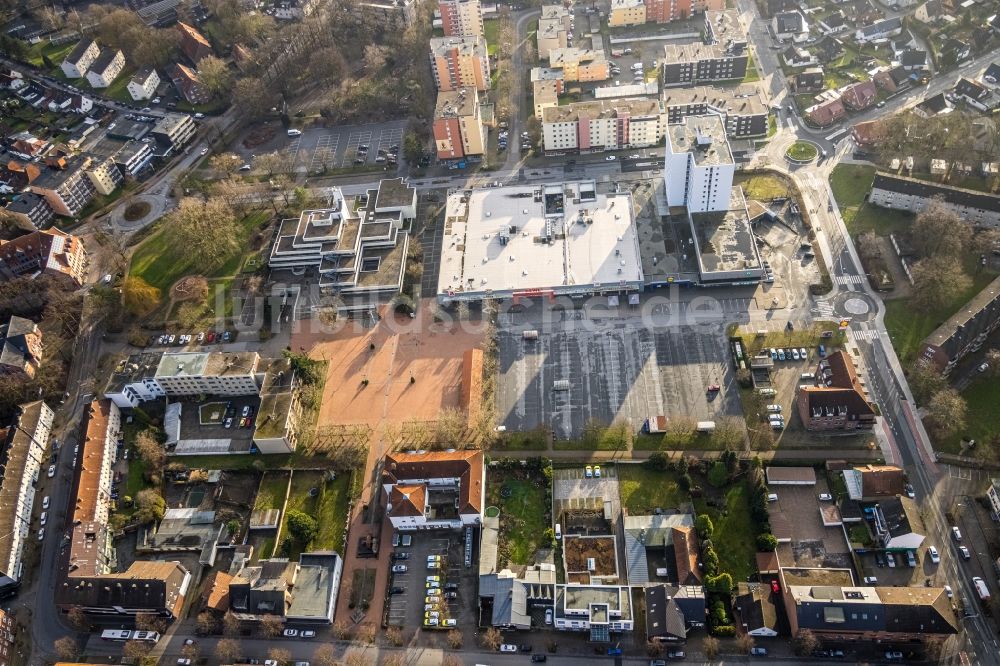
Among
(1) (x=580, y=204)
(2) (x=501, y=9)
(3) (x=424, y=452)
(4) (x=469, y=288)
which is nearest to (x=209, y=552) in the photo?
(3) (x=424, y=452)

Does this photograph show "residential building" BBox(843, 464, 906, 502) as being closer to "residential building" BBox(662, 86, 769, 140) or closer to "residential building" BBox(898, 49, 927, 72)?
"residential building" BBox(662, 86, 769, 140)

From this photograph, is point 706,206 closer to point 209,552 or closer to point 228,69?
point 209,552

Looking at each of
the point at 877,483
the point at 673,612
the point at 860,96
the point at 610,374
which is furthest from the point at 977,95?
the point at 673,612

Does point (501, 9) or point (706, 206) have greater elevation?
point (501, 9)

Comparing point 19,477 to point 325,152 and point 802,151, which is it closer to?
point 325,152

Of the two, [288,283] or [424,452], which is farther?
[288,283]

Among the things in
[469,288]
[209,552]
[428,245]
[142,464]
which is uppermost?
[428,245]

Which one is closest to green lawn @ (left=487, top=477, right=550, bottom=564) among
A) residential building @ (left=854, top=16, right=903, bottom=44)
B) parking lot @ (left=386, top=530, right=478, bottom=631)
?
parking lot @ (left=386, top=530, right=478, bottom=631)

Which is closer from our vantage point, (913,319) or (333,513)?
(333,513)
